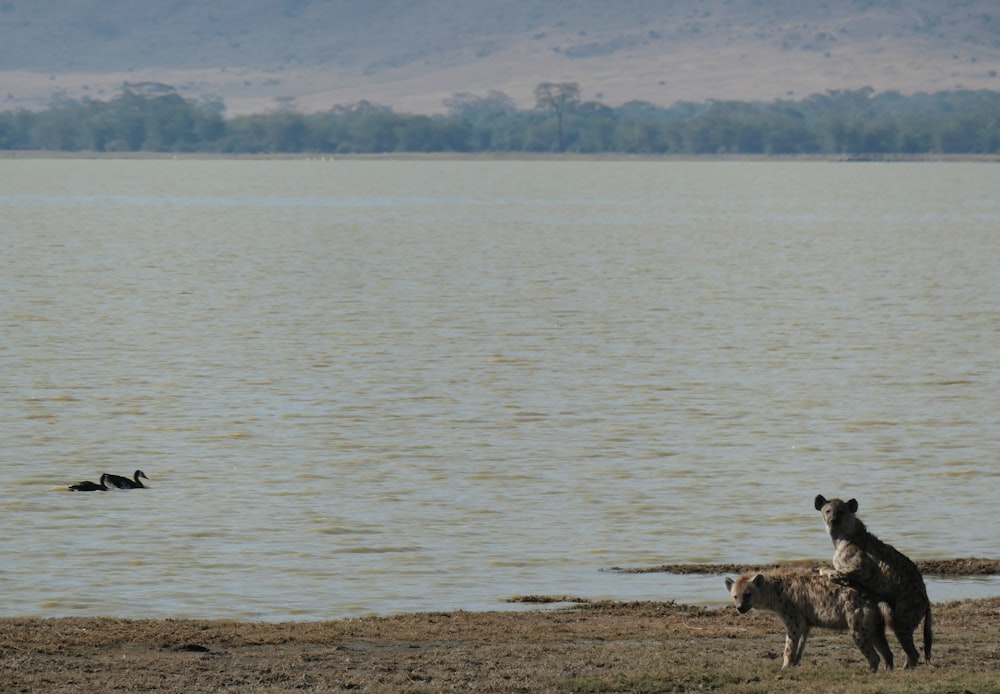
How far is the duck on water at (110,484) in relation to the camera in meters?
23.4

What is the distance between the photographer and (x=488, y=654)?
1461 cm

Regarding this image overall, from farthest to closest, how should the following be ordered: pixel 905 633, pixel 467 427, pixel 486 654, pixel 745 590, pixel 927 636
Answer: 1. pixel 467 427
2. pixel 486 654
3. pixel 745 590
4. pixel 927 636
5. pixel 905 633

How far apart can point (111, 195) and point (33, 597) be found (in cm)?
15066

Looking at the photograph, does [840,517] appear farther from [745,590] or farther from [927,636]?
[927,636]

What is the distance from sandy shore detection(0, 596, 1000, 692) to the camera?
527 inches

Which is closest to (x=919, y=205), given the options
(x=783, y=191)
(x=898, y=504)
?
(x=783, y=191)

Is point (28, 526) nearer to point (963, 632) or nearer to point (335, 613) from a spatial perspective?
point (335, 613)

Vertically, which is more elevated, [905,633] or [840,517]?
[840,517]

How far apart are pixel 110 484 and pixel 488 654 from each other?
406 inches

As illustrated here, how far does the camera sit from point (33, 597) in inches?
698

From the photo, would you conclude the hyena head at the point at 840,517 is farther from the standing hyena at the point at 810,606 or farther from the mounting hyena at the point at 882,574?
the standing hyena at the point at 810,606

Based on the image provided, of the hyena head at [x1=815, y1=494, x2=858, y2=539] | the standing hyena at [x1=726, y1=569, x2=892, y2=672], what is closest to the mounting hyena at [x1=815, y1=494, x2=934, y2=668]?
the hyena head at [x1=815, y1=494, x2=858, y2=539]

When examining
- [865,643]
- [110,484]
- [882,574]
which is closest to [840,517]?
[882,574]

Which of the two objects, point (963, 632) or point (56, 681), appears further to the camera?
point (963, 632)
